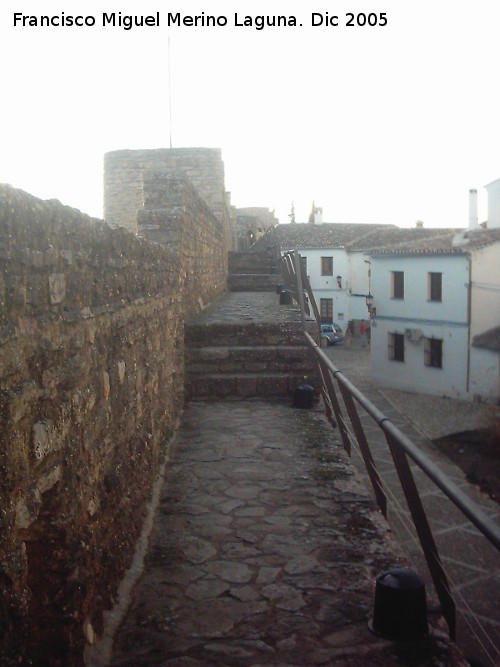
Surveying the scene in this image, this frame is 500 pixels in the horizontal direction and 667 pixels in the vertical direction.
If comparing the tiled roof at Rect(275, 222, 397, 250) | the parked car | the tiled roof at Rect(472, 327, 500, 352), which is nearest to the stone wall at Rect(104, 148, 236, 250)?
the tiled roof at Rect(472, 327, 500, 352)

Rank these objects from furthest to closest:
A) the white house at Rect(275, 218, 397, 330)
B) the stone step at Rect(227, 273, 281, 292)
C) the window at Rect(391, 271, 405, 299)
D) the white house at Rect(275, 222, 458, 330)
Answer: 1. the white house at Rect(275, 218, 397, 330)
2. the white house at Rect(275, 222, 458, 330)
3. the window at Rect(391, 271, 405, 299)
4. the stone step at Rect(227, 273, 281, 292)

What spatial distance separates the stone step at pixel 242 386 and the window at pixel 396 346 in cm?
1699

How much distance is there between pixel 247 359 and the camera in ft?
25.3

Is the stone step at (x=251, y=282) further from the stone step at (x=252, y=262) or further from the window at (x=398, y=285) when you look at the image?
the window at (x=398, y=285)

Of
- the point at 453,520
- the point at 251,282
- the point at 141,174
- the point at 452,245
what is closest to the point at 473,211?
the point at 452,245

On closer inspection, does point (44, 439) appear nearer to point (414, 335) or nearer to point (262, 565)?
point (262, 565)

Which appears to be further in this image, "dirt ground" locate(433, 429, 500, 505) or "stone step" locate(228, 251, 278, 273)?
"stone step" locate(228, 251, 278, 273)

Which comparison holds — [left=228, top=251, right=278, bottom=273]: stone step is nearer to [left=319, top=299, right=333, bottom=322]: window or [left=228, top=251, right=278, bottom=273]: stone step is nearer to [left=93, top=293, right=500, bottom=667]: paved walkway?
[left=93, top=293, right=500, bottom=667]: paved walkway

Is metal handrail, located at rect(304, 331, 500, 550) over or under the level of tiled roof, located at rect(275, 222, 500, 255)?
under

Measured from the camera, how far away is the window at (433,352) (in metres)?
22.1

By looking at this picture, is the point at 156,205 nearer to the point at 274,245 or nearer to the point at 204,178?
the point at 204,178

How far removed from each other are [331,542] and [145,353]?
165 cm

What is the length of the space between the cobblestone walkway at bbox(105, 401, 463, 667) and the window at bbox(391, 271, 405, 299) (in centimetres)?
1914

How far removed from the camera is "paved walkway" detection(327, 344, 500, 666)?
24.1ft
